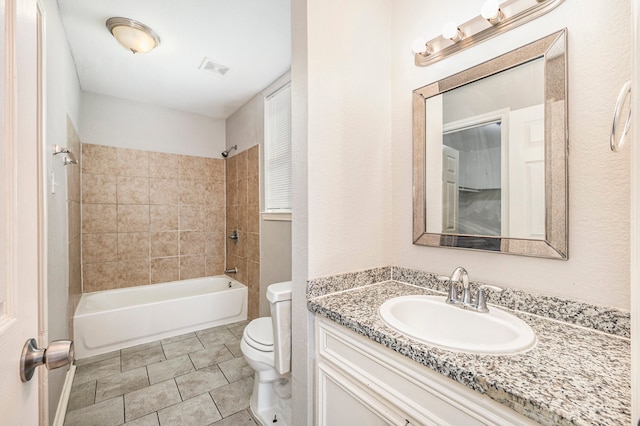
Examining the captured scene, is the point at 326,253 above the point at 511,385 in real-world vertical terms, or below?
above

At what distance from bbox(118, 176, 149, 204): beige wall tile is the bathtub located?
985mm

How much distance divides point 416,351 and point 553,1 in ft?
4.23

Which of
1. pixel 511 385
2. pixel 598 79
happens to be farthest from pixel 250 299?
pixel 598 79

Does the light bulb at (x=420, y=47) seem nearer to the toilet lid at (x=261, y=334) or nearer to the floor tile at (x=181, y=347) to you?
the toilet lid at (x=261, y=334)

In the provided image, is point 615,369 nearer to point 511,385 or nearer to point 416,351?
point 511,385

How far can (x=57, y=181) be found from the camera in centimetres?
171

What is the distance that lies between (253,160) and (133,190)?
1.42 m

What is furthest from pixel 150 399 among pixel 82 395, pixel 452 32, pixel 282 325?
pixel 452 32

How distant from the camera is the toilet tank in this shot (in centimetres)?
135

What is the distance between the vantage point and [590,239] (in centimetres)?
93

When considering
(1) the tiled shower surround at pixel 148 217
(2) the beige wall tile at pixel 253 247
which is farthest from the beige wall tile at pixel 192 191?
(2) the beige wall tile at pixel 253 247

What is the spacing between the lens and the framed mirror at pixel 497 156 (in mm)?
998

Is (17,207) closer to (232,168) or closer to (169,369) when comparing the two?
(169,369)

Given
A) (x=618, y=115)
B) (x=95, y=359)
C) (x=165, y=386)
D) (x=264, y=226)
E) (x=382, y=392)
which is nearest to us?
(x=618, y=115)
